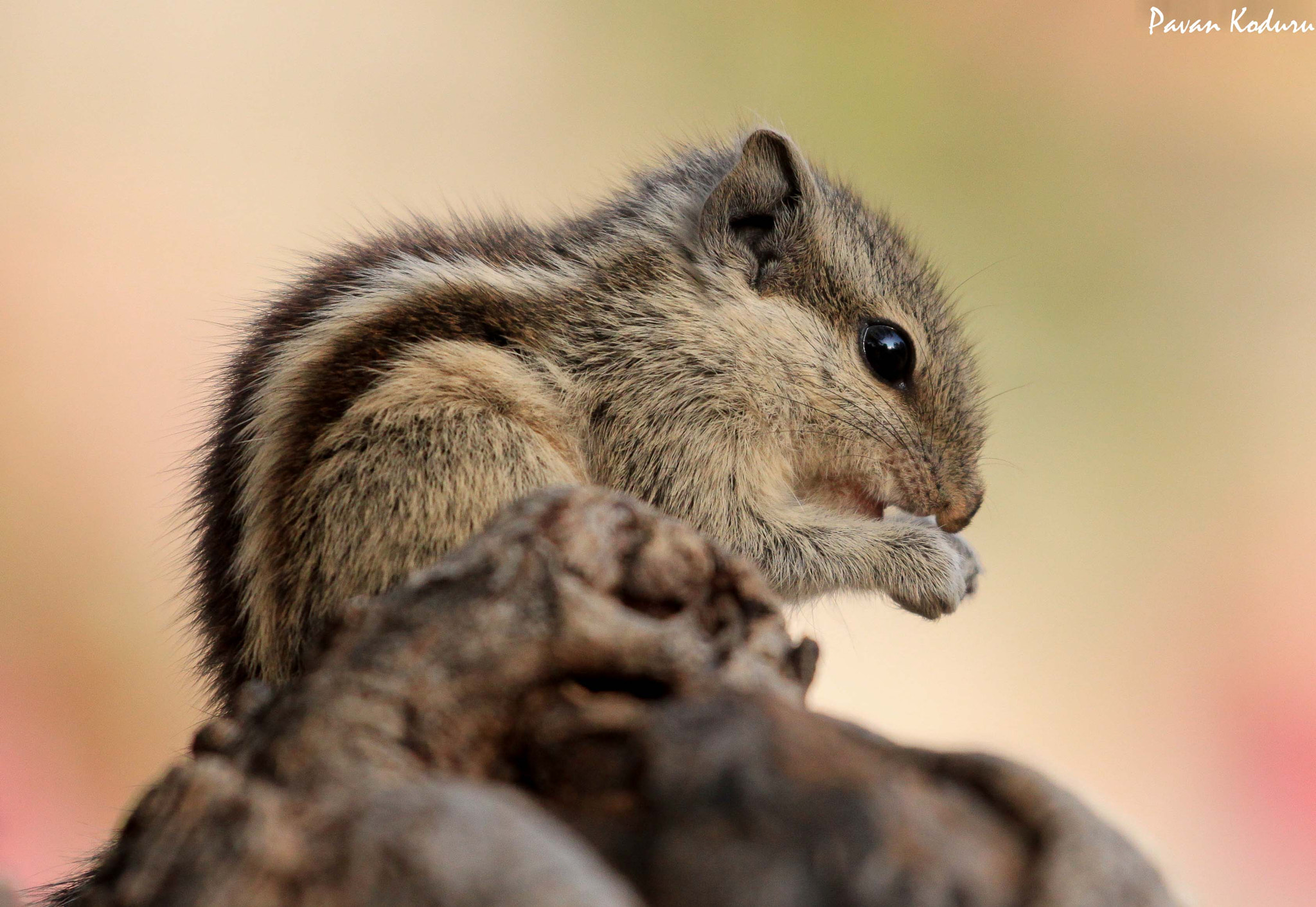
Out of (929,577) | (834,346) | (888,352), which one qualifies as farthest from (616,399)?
(929,577)

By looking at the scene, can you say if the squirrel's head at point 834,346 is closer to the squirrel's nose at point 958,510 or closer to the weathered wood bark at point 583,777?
the squirrel's nose at point 958,510

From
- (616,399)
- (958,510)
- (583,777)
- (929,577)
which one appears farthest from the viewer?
(958,510)

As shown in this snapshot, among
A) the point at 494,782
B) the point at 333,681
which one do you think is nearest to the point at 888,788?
the point at 494,782

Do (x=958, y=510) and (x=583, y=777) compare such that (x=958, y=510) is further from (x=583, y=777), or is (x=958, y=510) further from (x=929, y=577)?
(x=583, y=777)

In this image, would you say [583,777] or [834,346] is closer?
[583,777]

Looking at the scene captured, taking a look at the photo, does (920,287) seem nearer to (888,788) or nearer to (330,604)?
(330,604)

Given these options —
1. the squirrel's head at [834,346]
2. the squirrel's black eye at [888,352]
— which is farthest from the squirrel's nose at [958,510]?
the squirrel's black eye at [888,352]

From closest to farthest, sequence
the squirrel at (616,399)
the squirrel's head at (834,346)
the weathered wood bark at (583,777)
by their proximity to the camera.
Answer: the weathered wood bark at (583,777) → the squirrel at (616,399) → the squirrel's head at (834,346)

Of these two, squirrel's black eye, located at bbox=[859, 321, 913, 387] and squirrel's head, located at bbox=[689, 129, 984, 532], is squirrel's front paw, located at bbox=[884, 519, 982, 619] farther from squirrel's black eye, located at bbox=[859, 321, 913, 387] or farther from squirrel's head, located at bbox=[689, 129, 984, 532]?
squirrel's black eye, located at bbox=[859, 321, 913, 387]
